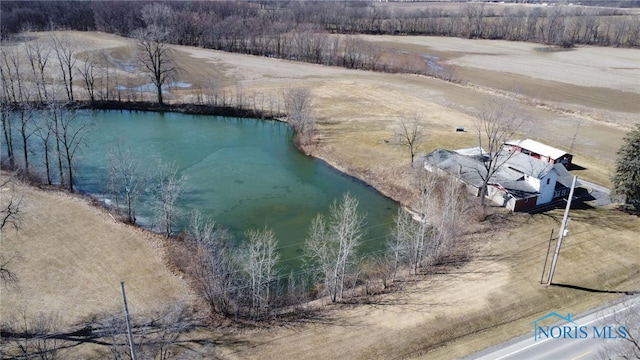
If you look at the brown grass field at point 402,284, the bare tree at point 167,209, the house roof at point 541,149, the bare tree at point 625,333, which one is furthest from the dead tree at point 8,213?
the house roof at point 541,149

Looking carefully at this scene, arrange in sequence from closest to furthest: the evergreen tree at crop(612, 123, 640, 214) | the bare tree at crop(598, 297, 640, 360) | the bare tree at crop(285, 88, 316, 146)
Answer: the bare tree at crop(598, 297, 640, 360), the evergreen tree at crop(612, 123, 640, 214), the bare tree at crop(285, 88, 316, 146)

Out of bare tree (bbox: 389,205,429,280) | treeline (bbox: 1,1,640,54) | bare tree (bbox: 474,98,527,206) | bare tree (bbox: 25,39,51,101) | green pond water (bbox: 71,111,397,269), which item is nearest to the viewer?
bare tree (bbox: 389,205,429,280)

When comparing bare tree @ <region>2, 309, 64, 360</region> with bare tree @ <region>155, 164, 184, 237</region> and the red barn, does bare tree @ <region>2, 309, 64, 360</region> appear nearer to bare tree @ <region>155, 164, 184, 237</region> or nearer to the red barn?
bare tree @ <region>155, 164, 184, 237</region>

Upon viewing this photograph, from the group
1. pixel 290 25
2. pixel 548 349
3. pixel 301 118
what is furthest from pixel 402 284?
pixel 290 25

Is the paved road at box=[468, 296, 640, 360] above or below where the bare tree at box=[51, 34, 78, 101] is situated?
below

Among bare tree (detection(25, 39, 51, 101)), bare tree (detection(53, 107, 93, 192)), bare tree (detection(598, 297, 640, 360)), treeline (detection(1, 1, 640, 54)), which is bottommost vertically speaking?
bare tree (detection(598, 297, 640, 360))

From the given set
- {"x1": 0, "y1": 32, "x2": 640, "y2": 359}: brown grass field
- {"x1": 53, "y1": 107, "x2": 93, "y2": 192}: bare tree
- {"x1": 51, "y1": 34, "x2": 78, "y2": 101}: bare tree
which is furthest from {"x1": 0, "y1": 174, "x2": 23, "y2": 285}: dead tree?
{"x1": 51, "y1": 34, "x2": 78, "y2": 101}: bare tree

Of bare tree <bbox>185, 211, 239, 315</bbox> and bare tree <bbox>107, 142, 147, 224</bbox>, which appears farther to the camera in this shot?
bare tree <bbox>107, 142, 147, 224</bbox>

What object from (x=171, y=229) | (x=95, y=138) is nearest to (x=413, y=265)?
(x=171, y=229)

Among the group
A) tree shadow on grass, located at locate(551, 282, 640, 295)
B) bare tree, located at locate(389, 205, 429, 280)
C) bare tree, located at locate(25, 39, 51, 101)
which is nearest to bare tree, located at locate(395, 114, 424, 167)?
bare tree, located at locate(389, 205, 429, 280)
